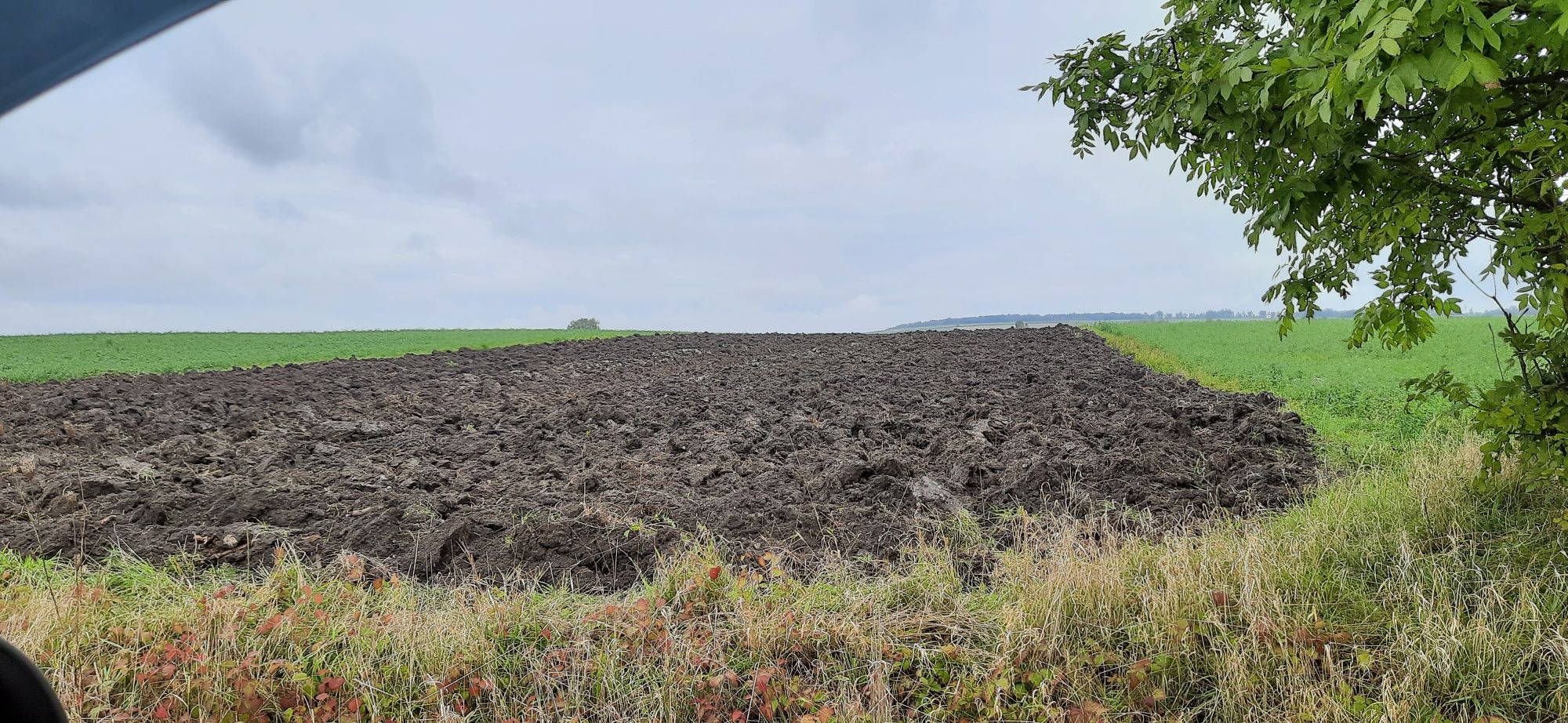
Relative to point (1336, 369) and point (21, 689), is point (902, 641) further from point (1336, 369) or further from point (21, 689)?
point (1336, 369)

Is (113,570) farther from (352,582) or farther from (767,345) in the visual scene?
(767,345)

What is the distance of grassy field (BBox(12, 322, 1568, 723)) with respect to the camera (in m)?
3.52

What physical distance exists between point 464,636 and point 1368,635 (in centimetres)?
424

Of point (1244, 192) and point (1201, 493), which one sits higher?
point (1244, 192)

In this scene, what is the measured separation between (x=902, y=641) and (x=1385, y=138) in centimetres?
341

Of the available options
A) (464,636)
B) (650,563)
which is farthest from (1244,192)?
(464,636)

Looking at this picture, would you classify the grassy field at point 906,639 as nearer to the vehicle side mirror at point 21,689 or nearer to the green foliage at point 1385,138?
the green foliage at point 1385,138

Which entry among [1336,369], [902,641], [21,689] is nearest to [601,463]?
[902,641]

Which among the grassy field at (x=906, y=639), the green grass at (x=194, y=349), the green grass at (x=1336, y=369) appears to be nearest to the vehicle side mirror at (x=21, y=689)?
the grassy field at (x=906, y=639)

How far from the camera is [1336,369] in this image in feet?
56.4

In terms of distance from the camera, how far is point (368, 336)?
135ft

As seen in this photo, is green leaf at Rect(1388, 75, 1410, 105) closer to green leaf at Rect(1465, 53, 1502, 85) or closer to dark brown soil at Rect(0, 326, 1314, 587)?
green leaf at Rect(1465, 53, 1502, 85)

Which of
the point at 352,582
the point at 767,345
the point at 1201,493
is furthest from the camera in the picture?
the point at 767,345

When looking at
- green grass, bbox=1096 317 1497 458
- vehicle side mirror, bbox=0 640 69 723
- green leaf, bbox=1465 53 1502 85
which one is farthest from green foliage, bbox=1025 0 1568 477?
vehicle side mirror, bbox=0 640 69 723
